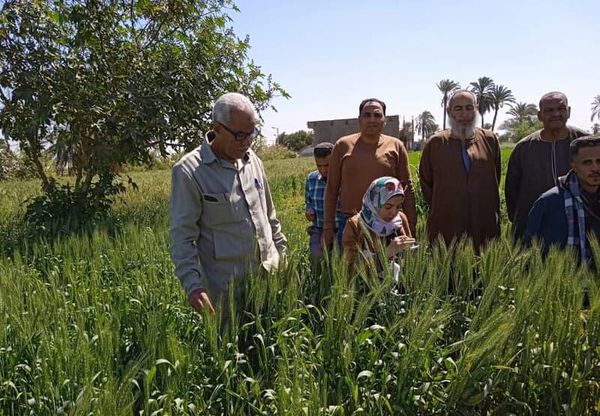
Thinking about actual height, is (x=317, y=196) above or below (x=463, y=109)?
below

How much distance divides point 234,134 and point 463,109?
193cm

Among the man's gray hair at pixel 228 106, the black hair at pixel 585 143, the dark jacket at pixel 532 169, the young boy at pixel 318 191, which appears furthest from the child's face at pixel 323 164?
the man's gray hair at pixel 228 106

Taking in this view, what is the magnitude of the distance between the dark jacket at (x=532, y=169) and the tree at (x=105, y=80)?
4.16 m

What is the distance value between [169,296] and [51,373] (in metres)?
1.17

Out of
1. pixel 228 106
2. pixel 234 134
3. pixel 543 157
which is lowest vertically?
pixel 543 157

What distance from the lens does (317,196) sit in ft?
14.2

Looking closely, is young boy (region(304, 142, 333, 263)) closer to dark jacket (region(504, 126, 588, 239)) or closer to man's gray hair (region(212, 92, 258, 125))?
dark jacket (region(504, 126, 588, 239))

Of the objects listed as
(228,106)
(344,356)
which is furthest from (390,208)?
(344,356)

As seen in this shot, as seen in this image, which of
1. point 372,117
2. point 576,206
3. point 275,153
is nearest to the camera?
point 576,206

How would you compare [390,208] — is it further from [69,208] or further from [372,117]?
[69,208]

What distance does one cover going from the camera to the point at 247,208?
245cm

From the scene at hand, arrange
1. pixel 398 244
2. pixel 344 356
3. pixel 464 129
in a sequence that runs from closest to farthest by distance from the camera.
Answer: pixel 344 356 → pixel 398 244 → pixel 464 129

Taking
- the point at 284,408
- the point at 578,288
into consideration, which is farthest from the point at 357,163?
the point at 284,408

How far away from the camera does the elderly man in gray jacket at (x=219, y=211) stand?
7.26ft
